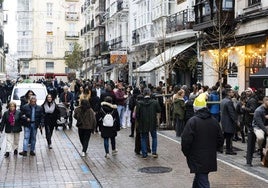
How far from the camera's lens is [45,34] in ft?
268

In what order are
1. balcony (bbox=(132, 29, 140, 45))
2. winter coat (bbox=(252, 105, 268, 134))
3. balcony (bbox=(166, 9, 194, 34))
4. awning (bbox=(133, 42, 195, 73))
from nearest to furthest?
winter coat (bbox=(252, 105, 268, 134)) < awning (bbox=(133, 42, 195, 73)) < balcony (bbox=(166, 9, 194, 34)) < balcony (bbox=(132, 29, 140, 45))

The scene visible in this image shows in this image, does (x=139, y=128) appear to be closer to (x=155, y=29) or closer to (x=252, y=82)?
(x=252, y=82)

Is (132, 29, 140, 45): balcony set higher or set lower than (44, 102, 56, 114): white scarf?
higher

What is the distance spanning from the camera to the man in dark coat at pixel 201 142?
7.52 metres

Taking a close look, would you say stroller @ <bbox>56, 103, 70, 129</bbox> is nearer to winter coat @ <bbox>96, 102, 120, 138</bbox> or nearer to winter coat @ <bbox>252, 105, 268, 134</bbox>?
winter coat @ <bbox>96, 102, 120, 138</bbox>

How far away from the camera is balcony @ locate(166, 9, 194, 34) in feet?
90.6

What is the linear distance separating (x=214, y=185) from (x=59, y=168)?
3726 mm

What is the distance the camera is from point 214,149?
7.66m

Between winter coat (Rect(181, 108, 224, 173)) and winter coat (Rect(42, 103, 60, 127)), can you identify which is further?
winter coat (Rect(42, 103, 60, 127))

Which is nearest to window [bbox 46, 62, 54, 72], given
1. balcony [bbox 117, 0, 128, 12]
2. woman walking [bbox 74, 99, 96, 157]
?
balcony [bbox 117, 0, 128, 12]

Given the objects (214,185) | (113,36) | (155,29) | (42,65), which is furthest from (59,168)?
(42,65)

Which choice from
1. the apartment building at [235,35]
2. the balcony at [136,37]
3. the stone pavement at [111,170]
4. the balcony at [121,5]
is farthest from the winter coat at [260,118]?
the balcony at [121,5]

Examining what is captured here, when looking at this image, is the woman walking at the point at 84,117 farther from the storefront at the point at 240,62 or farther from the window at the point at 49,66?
the window at the point at 49,66

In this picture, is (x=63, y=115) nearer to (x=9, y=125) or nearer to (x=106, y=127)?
(x=9, y=125)
